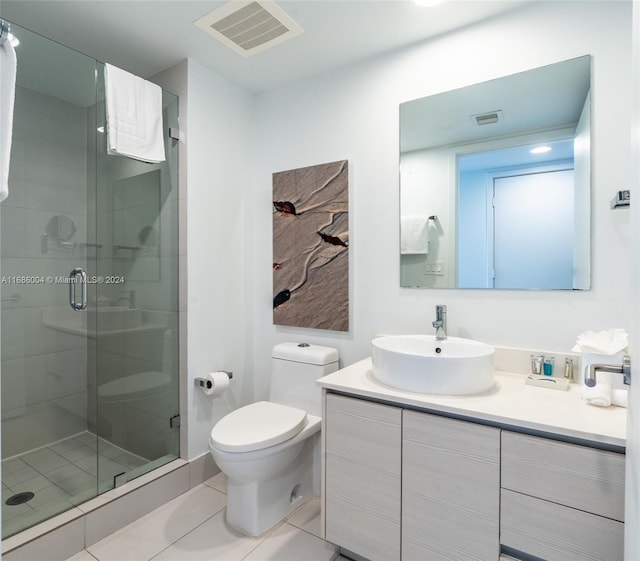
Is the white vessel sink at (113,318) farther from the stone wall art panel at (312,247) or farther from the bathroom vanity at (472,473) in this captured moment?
the bathroom vanity at (472,473)

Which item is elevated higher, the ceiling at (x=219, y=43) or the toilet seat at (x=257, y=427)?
the ceiling at (x=219, y=43)

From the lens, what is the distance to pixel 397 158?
193cm

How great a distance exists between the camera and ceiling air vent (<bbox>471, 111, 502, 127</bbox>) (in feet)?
5.54

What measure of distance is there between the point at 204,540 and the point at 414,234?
1725 mm

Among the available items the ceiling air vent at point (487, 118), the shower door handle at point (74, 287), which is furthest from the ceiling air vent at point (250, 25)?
the shower door handle at point (74, 287)

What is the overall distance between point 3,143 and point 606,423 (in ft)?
5.78

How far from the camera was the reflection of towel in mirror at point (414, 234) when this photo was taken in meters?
1.86

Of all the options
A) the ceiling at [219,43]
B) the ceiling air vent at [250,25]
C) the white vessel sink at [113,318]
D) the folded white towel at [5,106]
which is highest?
the ceiling at [219,43]

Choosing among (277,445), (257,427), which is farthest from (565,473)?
(257,427)

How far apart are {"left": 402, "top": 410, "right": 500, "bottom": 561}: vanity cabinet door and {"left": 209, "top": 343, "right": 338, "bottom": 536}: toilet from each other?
59 centimetres

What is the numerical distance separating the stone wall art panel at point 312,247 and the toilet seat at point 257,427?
1.72 feet

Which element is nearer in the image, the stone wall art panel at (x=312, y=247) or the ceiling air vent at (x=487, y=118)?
the ceiling air vent at (x=487, y=118)

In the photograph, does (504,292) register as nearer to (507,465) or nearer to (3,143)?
(507,465)

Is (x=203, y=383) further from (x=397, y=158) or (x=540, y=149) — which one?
(x=540, y=149)
